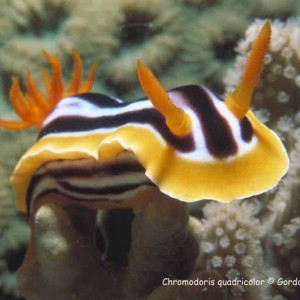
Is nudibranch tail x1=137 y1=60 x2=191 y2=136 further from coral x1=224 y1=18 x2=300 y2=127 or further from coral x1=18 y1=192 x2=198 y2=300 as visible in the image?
coral x1=224 y1=18 x2=300 y2=127

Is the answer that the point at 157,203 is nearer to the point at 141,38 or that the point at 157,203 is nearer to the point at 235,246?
the point at 235,246

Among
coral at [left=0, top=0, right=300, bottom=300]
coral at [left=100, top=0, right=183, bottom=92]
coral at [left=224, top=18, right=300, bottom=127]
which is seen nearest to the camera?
coral at [left=0, top=0, right=300, bottom=300]

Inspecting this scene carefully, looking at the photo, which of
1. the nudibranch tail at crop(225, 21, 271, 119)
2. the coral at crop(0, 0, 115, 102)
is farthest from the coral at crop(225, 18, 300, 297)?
the coral at crop(0, 0, 115, 102)

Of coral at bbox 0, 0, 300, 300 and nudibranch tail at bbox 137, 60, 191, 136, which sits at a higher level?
nudibranch tail at bbox 137, 60, 191, 136

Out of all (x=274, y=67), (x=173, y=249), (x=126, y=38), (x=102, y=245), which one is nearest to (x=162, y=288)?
(x=173, y=249)

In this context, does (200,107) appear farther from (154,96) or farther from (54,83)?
(54,83)

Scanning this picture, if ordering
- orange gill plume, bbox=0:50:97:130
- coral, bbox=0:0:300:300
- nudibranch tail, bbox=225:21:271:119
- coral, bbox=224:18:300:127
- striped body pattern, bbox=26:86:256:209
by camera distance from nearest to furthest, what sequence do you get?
nudibranch tail, bbox=225:21:271:119 < striped body pattern, bbox=26:86:256:209 < coral, bbox=0:0:300:300 < coral, bbox=224:18:300:127 < orange gill plume, bbox=0:50:97:130

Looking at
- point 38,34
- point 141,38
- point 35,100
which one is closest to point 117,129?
point 35,100

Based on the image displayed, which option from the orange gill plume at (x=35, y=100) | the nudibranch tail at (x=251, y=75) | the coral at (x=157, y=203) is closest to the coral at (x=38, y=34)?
the coral at (x=157, y=203)
